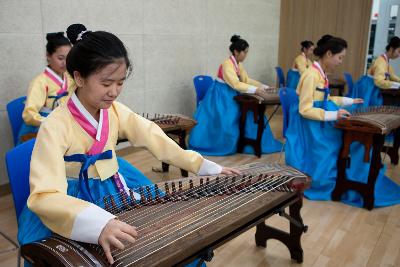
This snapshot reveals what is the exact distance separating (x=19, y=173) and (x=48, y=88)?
1.55 meters

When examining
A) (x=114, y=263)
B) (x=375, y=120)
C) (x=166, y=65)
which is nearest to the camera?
(x=114, y=263)

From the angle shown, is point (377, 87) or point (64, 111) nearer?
point (64, 111)

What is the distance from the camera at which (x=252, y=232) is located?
2330 mm

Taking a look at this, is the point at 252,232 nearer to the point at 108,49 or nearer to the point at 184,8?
the point at 108,49

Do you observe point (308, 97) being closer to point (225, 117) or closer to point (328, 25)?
point (225, 117)

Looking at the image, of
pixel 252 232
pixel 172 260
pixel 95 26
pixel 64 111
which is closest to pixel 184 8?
pixel 95 26

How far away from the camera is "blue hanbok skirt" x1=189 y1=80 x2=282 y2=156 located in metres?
4.08

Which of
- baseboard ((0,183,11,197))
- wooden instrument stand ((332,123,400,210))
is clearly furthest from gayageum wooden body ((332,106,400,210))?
baseboard ((0,183,11,197))

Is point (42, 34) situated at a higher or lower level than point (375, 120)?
higher

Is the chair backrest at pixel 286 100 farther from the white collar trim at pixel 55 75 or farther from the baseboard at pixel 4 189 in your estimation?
the baseboard at pixel 4 189

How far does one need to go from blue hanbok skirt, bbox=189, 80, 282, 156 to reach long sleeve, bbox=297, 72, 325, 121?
1338 mm

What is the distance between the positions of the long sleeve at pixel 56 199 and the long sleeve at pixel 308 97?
2.02 meters

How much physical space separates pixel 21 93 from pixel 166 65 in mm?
1804

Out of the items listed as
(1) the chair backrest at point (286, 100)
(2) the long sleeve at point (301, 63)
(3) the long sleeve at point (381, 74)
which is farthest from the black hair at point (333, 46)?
(2) the long sleeve at point (301, 63)
